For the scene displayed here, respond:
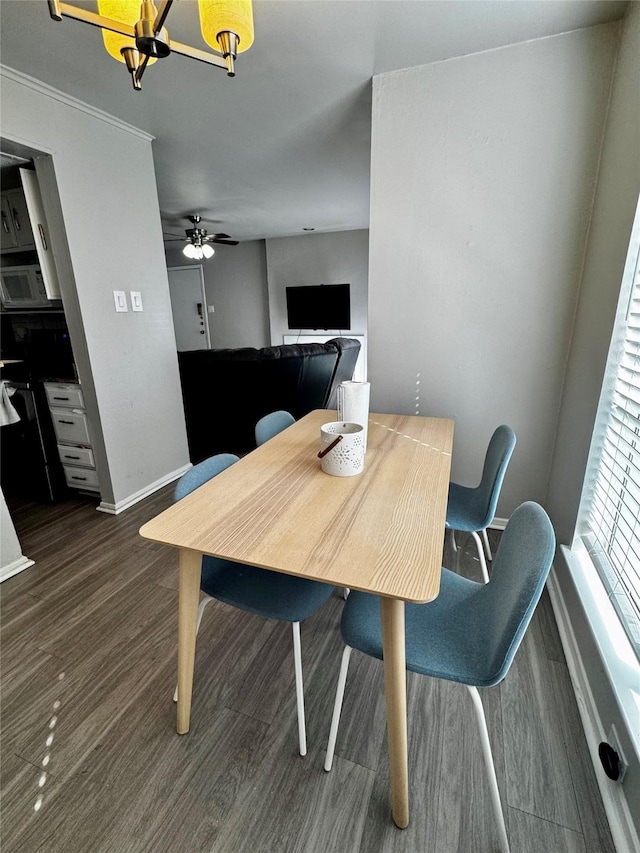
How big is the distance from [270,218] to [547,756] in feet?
17.1

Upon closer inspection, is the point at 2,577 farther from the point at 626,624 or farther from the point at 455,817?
the point at 626,624

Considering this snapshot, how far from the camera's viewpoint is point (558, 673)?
52.7 inches

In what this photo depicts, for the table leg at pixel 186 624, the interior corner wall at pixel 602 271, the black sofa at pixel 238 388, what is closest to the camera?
the table leg at pixel 186 624

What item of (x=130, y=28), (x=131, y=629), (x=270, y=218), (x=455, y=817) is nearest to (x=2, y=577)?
(x=131, y=629)

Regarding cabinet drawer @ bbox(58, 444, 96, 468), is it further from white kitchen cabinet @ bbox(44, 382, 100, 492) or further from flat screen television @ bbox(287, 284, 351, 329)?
flat screen television @ bbox(287, 284, 351, 329)

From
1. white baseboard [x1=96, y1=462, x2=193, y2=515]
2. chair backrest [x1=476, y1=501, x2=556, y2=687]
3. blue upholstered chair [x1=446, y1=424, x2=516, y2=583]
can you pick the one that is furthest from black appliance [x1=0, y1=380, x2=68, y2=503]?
chair backrest [x1=476, y1=501, x2=556, y2=687]

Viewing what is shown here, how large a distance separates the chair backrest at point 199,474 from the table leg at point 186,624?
220 mm

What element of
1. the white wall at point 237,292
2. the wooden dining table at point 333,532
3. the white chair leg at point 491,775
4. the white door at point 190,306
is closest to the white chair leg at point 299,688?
the wooden dining table at point 333,532

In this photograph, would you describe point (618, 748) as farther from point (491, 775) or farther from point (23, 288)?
point (23, 288)

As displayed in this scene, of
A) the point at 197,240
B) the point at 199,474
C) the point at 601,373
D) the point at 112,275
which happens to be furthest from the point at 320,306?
the point at 199,474

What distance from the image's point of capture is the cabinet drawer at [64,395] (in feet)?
7.93

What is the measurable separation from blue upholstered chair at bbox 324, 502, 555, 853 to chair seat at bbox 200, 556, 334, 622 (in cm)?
12

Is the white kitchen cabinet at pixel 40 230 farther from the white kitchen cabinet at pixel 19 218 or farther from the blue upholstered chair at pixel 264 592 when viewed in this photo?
the blue upholstered chair at pixel 264 592

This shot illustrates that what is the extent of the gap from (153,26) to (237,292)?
225 inches
